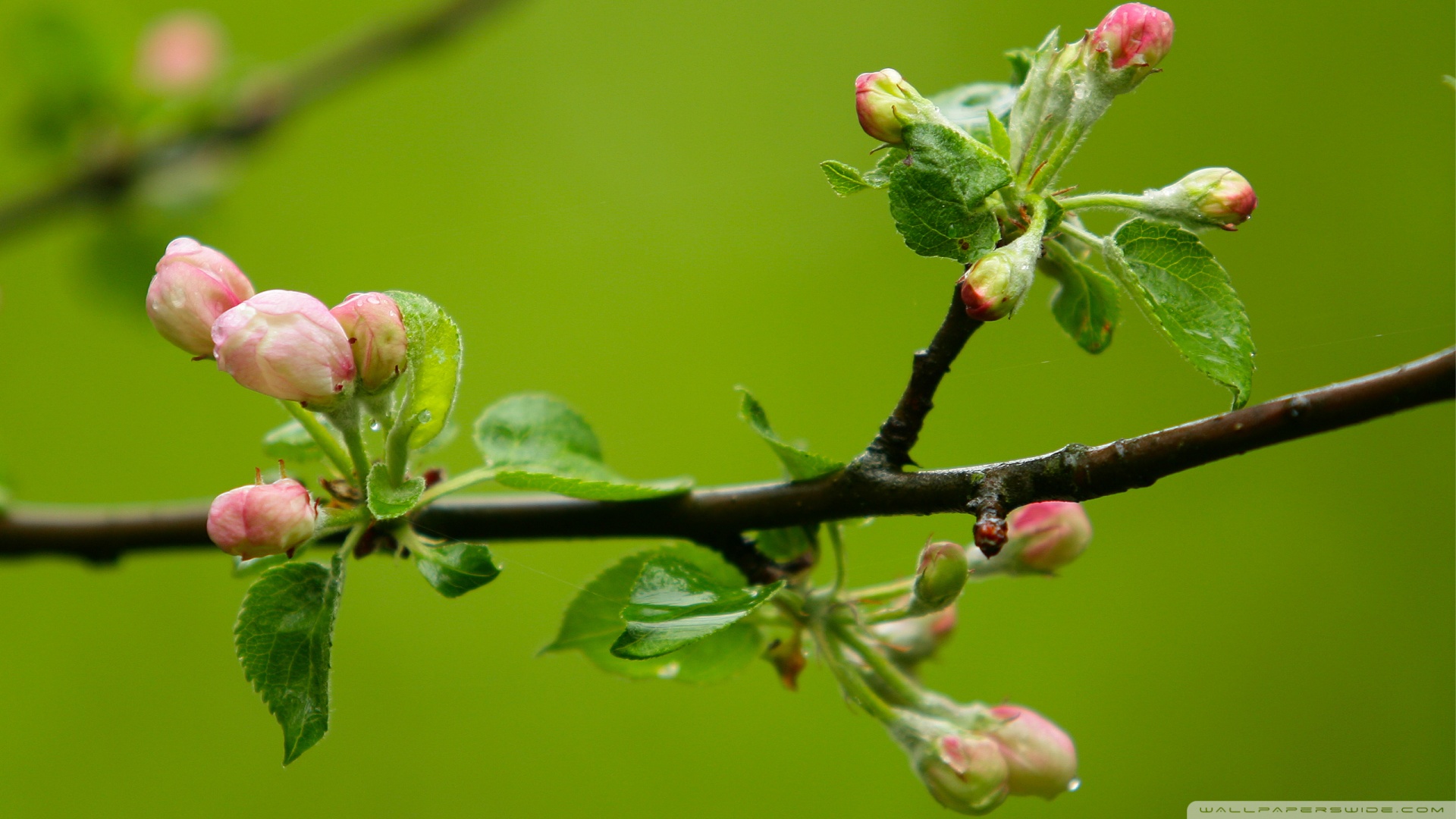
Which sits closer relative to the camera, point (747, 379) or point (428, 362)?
point (428, 362)

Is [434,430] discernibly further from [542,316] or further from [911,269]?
[911,269]

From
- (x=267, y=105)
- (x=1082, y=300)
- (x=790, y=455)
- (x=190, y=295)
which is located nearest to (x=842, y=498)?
(x=790, y=455)

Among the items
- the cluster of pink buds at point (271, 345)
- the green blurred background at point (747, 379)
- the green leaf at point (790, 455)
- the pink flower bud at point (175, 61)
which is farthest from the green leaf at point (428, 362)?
the green blurred background at point (747, 379)

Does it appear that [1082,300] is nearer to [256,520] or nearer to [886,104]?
[886,104]

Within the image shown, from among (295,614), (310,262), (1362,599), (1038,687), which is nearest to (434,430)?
(295,614)

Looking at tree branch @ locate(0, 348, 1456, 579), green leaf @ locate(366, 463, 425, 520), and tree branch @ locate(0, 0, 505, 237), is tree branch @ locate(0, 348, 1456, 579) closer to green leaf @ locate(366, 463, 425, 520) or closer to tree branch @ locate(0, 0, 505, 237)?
green leaf @ locate(366, 463, 425, 520)

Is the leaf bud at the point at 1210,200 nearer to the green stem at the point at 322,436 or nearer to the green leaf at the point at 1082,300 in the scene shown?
the green leaf at the point at 1082,300

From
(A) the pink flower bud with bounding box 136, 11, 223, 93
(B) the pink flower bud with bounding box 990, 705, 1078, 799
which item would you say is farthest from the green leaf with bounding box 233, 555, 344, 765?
(A) the pink flower bud with bounding box 136, 11, 223, 93
